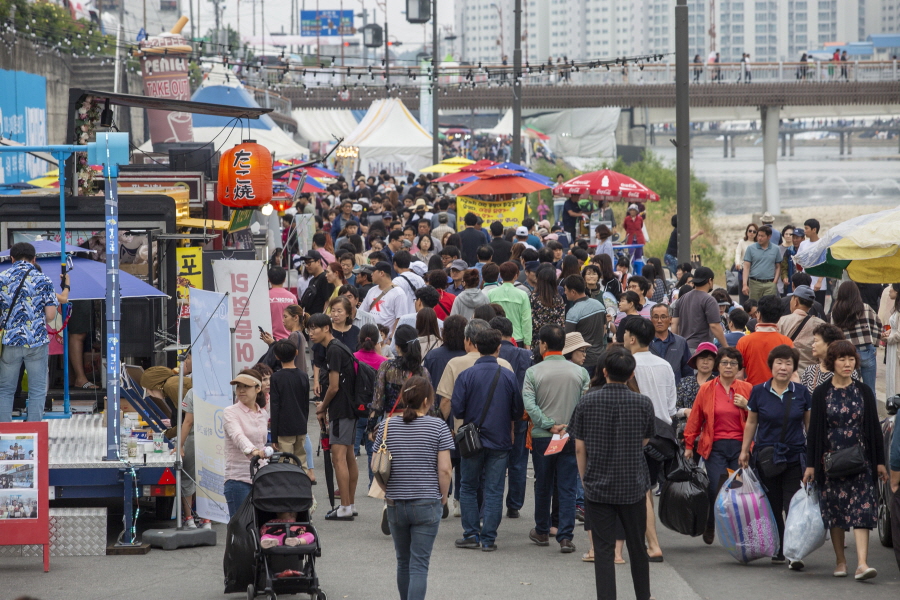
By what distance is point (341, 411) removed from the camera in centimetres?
843

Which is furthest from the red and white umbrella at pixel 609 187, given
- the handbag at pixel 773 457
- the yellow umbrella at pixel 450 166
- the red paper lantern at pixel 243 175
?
the handbag at pixel 773 457

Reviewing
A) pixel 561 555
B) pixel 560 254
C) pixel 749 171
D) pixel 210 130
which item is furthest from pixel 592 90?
pixel 749 171

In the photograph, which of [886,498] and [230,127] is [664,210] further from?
[886,498]

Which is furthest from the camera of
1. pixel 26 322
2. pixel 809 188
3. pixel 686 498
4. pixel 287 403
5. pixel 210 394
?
pixel 809 188

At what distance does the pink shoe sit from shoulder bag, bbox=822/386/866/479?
11.5 feet

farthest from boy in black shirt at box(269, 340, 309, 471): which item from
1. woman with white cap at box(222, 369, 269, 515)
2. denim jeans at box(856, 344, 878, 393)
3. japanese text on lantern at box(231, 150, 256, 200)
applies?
japanese text on lantern at box(231, 150, 256, 200)

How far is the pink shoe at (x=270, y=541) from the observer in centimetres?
635

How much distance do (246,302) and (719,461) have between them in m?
4.84

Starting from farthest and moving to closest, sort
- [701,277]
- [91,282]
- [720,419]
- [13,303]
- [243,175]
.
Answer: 1. [243,175]
2. [701,277]
3. [91,282]
4. [13,303]
5. [720,419]

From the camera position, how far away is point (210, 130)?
1105 inches

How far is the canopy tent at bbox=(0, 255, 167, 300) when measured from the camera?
28.0 feet

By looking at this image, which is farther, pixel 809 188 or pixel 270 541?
pixel 809 188

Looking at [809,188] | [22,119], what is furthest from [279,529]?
[809,188]

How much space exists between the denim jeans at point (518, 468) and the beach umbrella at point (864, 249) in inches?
114
